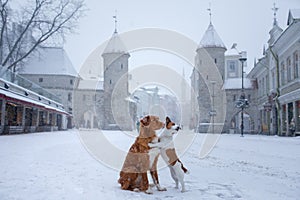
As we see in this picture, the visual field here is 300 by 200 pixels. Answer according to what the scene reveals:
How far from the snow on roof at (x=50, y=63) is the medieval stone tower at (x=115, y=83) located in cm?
993

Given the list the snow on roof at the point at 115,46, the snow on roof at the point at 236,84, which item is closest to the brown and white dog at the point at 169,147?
the snow on roof at the point at 236,84

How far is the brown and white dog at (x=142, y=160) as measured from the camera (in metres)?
4.93

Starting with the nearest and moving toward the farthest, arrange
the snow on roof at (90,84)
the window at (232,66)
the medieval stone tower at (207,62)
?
the medieval stone tower at (207,62) → the window at (232,66) → the snow on roof at (90,84)

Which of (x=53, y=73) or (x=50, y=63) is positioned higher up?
(x=50, y=63)

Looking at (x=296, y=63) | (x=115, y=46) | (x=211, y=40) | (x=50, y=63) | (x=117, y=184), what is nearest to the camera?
(x=117, y=184)

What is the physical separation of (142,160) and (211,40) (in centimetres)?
4193

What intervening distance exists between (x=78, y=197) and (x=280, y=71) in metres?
26.4

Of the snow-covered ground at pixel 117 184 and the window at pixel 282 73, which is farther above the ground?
the window at pixel 282 73

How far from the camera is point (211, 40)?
147ft

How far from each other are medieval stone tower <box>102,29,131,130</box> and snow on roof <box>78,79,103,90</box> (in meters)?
14.5

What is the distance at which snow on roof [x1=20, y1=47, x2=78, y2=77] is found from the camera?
54.0 metres

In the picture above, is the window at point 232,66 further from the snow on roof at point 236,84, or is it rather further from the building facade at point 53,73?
the building facade at point 53,73

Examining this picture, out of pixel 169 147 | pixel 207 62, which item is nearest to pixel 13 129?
pixel 169 147

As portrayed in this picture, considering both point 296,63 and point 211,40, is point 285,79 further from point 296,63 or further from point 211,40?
point 211,40
